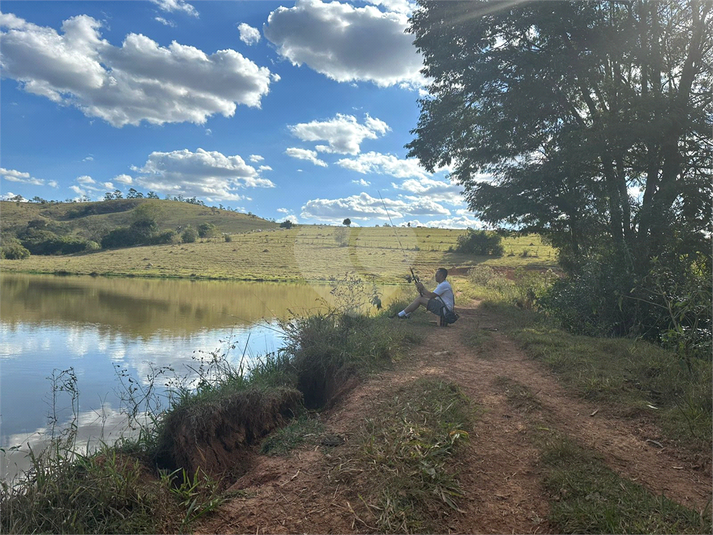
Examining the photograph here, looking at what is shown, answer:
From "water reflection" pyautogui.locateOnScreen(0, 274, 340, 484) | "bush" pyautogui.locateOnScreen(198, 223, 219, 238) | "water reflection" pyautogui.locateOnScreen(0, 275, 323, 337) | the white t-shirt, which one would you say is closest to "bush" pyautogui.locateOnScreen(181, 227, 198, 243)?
"bush" pyautogui.locateOnScreen(198, 223, 219, 238)

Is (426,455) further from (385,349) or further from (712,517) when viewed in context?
(385,349)

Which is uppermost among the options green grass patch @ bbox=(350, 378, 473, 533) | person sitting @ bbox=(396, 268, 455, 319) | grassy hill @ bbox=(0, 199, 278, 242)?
grassy hill @ bbox=(0, 199, 278, 242)

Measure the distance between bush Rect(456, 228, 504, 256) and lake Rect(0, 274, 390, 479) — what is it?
22.8m

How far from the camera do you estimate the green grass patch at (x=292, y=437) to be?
395 centimetres

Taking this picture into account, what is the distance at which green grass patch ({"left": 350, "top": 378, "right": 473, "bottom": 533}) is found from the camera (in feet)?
9.08

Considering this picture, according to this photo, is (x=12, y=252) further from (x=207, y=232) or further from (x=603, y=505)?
(x=603, y=505)

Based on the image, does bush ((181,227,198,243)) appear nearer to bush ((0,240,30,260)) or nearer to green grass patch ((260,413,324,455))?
bush ((0,240,30,260))

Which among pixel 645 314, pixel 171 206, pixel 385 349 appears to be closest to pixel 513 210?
pixel 645 314

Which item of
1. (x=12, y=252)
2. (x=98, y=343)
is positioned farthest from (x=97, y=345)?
(x=12, y=252)

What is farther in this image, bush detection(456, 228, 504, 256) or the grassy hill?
the grassy hill

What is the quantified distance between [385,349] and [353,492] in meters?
3.26

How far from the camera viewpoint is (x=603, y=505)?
265 centimetres

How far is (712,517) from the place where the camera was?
256cm

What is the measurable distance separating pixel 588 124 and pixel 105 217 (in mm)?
90169
